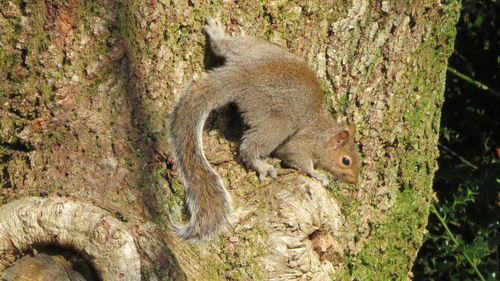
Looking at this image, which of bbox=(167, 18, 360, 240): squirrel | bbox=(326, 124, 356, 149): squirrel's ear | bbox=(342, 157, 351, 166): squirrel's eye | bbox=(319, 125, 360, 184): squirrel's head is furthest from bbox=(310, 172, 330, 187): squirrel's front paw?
bbox=(342, 157, 351, 166): squirrel's eye

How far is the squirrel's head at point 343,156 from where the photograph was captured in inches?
101

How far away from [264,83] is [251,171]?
46 centimetres

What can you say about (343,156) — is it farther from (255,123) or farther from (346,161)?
(255,123)

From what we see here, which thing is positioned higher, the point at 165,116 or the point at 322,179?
the point at 165,116

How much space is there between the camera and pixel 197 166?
214 centimetres

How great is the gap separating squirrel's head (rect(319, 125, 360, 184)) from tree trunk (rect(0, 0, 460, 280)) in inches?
6.0

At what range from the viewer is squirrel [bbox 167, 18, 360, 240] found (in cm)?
210

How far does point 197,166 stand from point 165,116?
198 mm

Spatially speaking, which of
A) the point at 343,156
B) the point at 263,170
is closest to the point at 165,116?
the point at 263,170

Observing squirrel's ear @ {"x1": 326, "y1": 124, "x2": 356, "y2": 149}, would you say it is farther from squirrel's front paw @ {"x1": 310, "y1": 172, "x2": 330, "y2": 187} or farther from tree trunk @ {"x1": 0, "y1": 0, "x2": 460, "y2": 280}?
squirrel's front paw @ {"x1": 310, "y1": 172, "x2": 330, "y2": 187}

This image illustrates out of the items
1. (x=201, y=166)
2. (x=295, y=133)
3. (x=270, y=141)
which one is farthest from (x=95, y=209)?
(x=295, y=133)

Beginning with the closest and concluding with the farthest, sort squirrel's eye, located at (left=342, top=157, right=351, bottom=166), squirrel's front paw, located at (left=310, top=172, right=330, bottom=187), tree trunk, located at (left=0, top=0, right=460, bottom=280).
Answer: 1. tree trunk, located at (left=0, top=0, right=460, bottom=280)
2. squirrel's front paw, located at (left=310, top=172, right=330, bottom=187)
3. squirrel's eye, located at (left=342, top=157, right=351, bottom=166)

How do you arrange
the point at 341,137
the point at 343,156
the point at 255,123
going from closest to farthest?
the point at 255,123, the point at 341,137, the point at 343,156

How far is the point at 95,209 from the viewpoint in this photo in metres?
1.92
